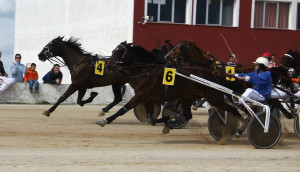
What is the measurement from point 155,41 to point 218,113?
17.4m

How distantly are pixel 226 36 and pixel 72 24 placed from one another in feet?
27.2

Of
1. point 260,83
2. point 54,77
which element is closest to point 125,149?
point 260,83

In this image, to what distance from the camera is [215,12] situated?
1293 inches

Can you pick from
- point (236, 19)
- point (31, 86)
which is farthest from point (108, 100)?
point (236, 19)

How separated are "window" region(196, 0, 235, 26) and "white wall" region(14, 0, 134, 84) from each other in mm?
3239

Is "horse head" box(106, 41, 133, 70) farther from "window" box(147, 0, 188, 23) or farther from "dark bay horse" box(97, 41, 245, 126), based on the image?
"window" box(147, 0, 188, 23)

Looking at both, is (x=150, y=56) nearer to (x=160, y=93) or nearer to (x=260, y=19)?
(x=160, y=93)

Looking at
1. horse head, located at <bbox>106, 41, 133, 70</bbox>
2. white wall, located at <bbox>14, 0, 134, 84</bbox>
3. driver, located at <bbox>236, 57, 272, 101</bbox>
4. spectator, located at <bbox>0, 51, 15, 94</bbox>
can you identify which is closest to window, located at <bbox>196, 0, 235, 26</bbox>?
white wall, located at <bbox>14, 0, 134, 84</bbox>

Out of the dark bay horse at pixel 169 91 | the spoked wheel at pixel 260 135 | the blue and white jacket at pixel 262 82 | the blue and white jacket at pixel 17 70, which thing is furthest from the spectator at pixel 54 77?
the spoked wheel at pixel 260 135

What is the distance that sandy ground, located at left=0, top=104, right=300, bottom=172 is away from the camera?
33.1 feet

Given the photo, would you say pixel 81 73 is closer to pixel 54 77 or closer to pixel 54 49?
pixel 54 49

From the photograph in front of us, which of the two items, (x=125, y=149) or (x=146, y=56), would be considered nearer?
(x=125, y=149)

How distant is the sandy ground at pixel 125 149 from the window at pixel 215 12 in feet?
49.4

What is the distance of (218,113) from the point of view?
13844mm
